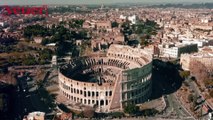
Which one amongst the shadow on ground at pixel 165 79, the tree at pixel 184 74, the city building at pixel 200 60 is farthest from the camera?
the city building at pixel 200 60

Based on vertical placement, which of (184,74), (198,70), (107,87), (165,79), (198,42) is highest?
(198,42)

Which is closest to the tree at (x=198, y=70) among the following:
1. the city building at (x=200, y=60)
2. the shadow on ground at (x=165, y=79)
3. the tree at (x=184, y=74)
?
the city building at (x=200, y=60)

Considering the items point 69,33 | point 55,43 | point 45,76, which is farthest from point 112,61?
point 69,33

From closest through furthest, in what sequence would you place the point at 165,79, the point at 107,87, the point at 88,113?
the point at 88,113, the point at 107,87, the point at 165,79

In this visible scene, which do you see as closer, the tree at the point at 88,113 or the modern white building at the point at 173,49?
the tree at the point at 88,113

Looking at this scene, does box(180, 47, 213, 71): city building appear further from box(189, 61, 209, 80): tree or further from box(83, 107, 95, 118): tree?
box(83, 107, 95, 118): tree

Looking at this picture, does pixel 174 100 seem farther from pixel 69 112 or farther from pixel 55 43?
pixel 55 43

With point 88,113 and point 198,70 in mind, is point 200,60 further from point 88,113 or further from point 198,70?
point 88,113

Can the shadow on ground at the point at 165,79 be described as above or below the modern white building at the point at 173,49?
below

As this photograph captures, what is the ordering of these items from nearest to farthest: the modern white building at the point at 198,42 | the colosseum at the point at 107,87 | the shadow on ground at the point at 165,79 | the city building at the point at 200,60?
the colosseum at the point at 107,87 < the shadow on ground at the point at 165,79 < the city building at the point at 200,60 < the modern white building at the point at 198,42

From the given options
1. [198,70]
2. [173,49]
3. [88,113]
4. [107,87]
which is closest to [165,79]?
[198,70]

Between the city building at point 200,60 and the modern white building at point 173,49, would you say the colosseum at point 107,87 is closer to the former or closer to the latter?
the city building at point 200,60
